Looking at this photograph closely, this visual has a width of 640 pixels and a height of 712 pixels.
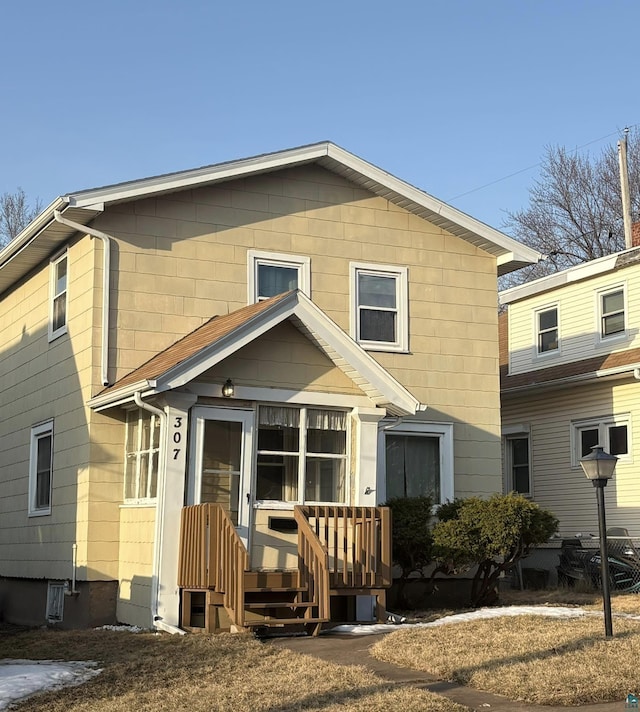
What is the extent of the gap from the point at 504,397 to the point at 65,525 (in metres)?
12.1

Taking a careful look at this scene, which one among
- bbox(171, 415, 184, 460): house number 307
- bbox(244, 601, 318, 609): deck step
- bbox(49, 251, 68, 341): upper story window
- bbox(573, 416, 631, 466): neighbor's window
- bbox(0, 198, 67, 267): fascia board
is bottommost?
bbox(244, 601, 318, 609): deck step

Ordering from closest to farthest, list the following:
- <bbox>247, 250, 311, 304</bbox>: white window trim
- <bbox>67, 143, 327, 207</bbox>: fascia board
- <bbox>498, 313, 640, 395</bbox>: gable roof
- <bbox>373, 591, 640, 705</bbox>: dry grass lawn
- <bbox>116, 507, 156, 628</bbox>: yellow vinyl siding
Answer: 1. <bbox>373, 591, 640, 705</bbox>: dry grass lawn
2. <bbox>116, 507, 156, 628</bbox>: yellow vinyl siding
3. <bbox>67, 143, 327, 207</bbox>: fascia board
4. <bbox>247, 250, 311, 304</bbox>: white window trim
5. <bbox>498, 313, 640, 395</bbox>: gable roof

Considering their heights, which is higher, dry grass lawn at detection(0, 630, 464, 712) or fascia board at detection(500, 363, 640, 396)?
fascia board at detection(500, 363, 640, 396)

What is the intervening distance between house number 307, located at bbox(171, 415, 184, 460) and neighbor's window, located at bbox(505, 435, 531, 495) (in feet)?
42.1

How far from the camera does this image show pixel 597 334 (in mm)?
23312

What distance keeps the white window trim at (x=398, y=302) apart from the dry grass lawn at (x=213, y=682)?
20.7ft

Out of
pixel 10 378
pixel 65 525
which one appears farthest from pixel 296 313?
pixel 10 378

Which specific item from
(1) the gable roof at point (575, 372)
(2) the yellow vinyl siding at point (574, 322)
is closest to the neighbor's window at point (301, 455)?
(1) the gable roof at point (575, 372)

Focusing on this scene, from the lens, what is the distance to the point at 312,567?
1268 centimetres

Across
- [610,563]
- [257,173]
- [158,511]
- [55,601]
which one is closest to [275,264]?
[257,173]

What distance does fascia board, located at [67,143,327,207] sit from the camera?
15.0m

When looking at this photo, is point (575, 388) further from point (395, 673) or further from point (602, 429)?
point (395, 673)

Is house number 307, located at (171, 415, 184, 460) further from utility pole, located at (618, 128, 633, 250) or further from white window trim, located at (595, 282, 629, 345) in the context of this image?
utility pole, located at (618, 128, 633, 250)

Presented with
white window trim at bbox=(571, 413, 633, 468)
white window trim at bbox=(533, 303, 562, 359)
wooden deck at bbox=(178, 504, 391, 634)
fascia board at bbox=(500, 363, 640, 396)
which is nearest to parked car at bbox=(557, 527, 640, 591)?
white window trim at bbox=(571, 413, 633, 468)
